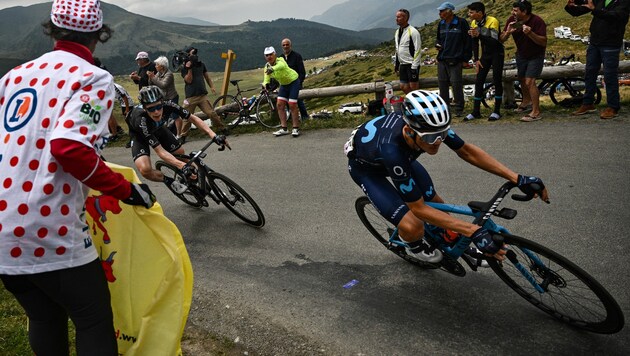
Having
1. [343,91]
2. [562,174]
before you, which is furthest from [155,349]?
[343,91]

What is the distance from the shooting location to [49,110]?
2.27m

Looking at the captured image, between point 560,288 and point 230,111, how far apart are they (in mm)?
11633

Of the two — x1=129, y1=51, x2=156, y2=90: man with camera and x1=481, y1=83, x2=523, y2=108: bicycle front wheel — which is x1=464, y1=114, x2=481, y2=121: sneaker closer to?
x1=481, y1=83, x2=523, y2=108: bicycle front wheel

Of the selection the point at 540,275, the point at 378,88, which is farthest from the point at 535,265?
the point at 378,88

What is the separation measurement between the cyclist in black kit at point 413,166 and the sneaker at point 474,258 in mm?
267

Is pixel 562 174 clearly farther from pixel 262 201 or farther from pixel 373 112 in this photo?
pixel 373 112

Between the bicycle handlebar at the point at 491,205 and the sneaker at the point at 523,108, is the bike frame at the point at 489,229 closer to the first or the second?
the bicycle handlebar at the point at 491,205

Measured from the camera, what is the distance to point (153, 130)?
6398 millimetres

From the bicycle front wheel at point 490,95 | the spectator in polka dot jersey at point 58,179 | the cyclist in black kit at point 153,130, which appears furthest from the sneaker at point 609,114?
the spectator in polka dot jersey at point 58,179

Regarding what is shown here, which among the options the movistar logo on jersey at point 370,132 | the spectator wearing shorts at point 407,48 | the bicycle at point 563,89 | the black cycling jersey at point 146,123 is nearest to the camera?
the movistar logo on jersey at point 370,132

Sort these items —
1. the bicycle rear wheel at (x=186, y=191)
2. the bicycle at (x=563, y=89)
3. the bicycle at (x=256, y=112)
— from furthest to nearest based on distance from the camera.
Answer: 1. the bicycle at (x=256, y=112)
2. the bicycle at (x=563, y=89)
3. the bicycle rear wheel at (x=186, y=191)

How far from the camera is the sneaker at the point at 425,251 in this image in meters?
4.16

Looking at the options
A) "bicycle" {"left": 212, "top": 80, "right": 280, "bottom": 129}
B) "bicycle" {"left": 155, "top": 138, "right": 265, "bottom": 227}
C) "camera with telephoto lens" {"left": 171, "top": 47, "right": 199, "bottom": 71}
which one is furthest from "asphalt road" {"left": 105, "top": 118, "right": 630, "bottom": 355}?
"camera with telephoto lens" {"left": 171, "top": 47, "right": 199, "bottom": 71}

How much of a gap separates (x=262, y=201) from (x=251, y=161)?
240 cm
